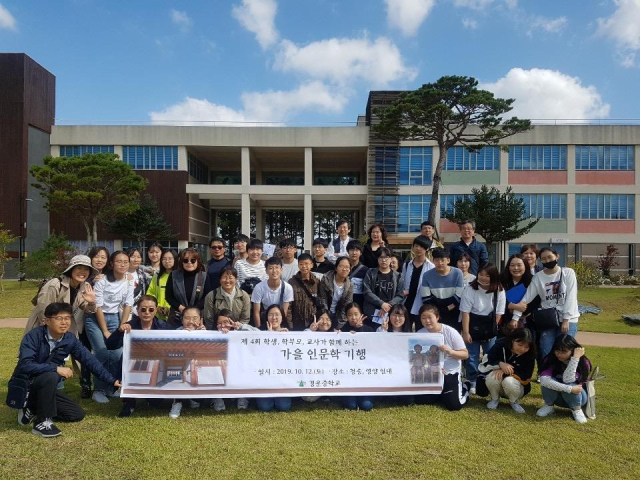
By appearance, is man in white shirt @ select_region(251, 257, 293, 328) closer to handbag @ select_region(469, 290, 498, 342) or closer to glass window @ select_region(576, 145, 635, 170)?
handbag @ select_region(469, 290, 498, 342)

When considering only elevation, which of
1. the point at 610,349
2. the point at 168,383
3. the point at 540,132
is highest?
the point at 540,132

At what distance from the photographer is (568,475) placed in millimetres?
3238

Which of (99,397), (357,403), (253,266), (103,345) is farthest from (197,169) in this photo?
(357,403)

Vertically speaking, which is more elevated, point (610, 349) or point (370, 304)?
point (370, 304)

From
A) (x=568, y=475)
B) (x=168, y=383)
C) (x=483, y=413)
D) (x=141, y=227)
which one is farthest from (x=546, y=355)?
(x=141, y=227)

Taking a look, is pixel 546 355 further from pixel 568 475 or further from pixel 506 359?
pixel 568 475

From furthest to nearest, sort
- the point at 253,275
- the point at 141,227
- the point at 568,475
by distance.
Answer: the point at 141,227 < the point at 253,275 < the point at 568,475

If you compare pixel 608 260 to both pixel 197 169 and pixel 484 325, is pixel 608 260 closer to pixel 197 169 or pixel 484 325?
pixel 484 325

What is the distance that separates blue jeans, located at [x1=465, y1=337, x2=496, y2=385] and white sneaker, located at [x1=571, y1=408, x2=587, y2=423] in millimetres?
1060

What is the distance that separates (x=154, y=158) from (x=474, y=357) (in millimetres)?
29546

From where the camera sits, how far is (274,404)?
15.2ft

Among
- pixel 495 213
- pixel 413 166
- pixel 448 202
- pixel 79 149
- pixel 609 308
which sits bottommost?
pixel 609 308

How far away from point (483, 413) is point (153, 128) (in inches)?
1188

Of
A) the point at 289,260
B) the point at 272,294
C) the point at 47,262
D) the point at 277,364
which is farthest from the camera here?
the point at 47,262
